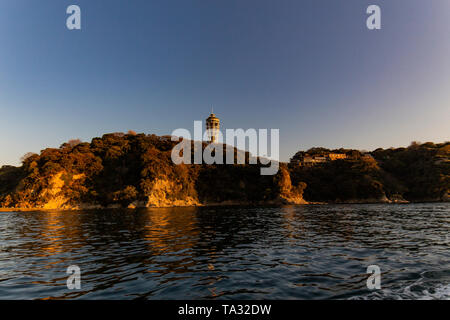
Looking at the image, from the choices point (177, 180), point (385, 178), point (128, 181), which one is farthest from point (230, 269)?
point (385, 178)

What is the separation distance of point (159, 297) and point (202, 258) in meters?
5.46

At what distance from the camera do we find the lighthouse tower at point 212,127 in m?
168

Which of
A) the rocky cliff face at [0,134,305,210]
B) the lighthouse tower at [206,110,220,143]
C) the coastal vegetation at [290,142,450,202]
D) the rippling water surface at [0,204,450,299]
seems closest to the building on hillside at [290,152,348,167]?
the coastal vegetation at [290,142,450,202]

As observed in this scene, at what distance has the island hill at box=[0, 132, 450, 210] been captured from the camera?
86750 mm

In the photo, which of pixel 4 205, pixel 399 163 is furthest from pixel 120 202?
pixel 399 163

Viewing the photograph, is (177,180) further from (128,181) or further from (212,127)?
(212,127)

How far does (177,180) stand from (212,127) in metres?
76.6

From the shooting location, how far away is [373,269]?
1051 centimetres

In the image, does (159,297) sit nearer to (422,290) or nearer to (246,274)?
(246,274)

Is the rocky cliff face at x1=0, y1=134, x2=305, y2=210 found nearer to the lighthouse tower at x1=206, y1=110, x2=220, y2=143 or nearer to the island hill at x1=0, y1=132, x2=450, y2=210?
the island hill at x1=0, y1=132, x2=450, y2=210

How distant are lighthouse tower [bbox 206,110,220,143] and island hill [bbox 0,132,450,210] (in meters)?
47.2

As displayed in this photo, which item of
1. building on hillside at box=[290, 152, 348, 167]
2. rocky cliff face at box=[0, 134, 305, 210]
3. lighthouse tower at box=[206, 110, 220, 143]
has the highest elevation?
lighthouse tower at box=[206, 110, 220, 143]

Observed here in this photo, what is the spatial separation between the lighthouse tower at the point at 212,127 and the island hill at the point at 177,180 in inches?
1858
